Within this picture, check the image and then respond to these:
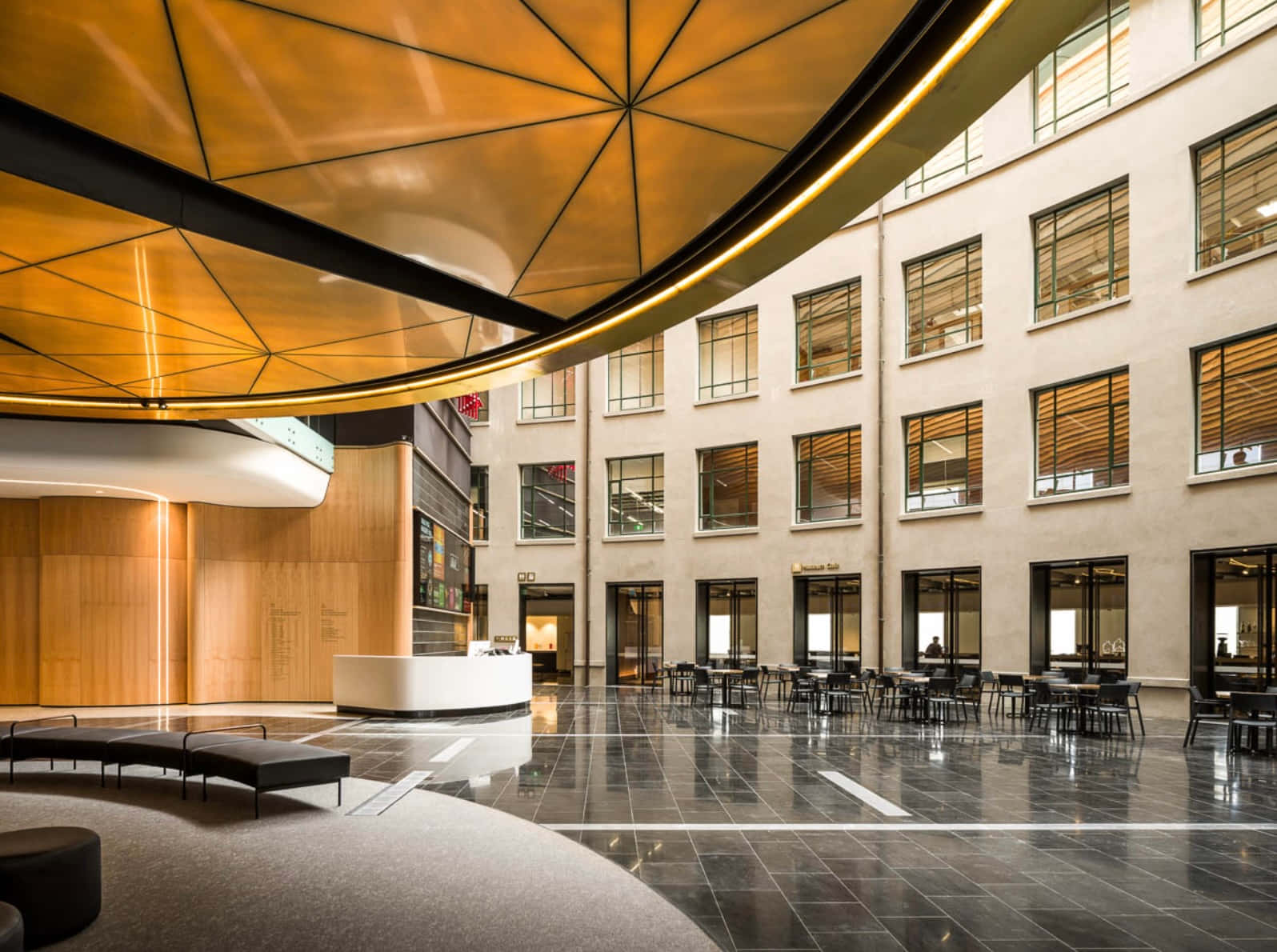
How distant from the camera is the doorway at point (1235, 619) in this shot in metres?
14.1

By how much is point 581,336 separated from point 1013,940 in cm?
581

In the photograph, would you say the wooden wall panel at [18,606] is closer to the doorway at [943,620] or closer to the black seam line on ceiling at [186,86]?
the black seam line on ceiling at [186,86]

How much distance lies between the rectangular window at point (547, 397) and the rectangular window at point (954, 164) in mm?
10703

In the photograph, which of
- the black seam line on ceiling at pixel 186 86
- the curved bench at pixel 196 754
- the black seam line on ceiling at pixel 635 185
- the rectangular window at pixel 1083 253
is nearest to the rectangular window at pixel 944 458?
the rectangular window at pixel 1083 253

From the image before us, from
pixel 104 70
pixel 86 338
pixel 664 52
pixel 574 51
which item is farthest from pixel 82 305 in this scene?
pixel 664 52

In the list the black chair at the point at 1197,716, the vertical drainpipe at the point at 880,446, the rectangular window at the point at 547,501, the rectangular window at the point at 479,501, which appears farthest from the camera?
the rectangular window at the point at 479,501

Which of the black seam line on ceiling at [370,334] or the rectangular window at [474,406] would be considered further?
the rectangular window at [474,406]

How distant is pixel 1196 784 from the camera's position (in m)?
9.15

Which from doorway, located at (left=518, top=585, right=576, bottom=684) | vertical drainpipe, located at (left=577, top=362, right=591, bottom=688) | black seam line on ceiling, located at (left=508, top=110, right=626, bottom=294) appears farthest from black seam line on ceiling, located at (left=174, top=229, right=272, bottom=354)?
doorway, located at (left=518, top=585, right=576, bottom=684)

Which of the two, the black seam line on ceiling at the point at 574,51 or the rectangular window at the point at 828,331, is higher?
the rectangular window at the point at 828,331

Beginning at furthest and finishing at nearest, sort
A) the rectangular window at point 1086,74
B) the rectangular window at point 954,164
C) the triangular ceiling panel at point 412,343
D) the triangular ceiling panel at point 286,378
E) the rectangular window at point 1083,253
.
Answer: the rectangular window at point 954,164 < the rectangular window at point 1086,74 < the rectangular window at point 1083,253 < the triangular ceiling panel at point 286,378 < the triangular ceiling panel at point 412,343

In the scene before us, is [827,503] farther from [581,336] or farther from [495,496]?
[581,336]

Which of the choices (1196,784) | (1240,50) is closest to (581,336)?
(1196,784)

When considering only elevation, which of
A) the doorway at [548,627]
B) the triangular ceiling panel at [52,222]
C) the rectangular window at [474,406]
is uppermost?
the rectangular window at [474,406]
